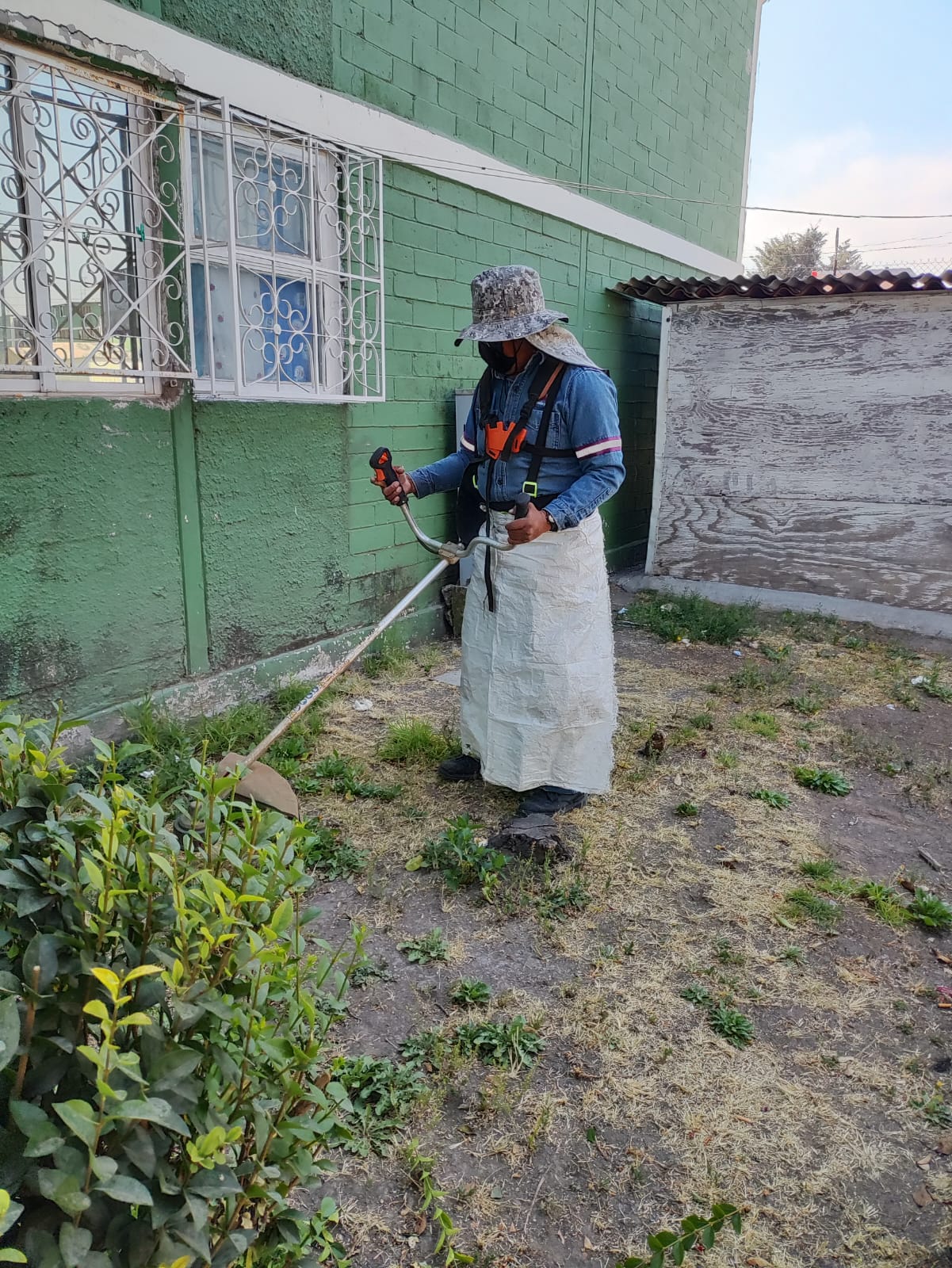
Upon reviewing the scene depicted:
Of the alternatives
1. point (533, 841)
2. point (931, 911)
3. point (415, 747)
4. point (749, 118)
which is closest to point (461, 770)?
point (415, 747)

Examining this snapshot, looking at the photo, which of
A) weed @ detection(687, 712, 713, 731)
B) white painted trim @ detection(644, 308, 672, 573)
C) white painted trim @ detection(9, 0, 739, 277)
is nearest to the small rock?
weed @ detection(687, 712, 713, 731)

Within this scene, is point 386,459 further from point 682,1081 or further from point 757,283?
point 757,283

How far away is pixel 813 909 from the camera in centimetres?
314

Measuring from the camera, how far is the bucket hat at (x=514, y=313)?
319 cm

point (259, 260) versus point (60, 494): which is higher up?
point (259, 260)

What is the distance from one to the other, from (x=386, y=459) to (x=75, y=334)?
1.34 meters

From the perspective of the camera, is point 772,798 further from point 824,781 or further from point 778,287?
point 778,287

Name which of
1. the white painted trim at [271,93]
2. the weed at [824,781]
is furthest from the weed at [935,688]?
the white painted trim at [271,93]

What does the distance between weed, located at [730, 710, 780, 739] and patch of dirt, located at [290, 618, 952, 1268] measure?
0.88ft

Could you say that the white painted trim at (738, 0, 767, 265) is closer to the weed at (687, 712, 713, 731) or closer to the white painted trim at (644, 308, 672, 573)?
the white painted trim at (644, 308, 672, 573)

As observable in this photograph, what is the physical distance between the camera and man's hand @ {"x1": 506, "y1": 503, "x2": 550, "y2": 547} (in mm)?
3061

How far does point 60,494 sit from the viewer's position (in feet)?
11.5

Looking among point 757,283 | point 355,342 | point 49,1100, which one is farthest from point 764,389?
point 49,1100

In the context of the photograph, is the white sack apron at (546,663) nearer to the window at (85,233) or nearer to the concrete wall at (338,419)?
the concrete wall at (338,419)
